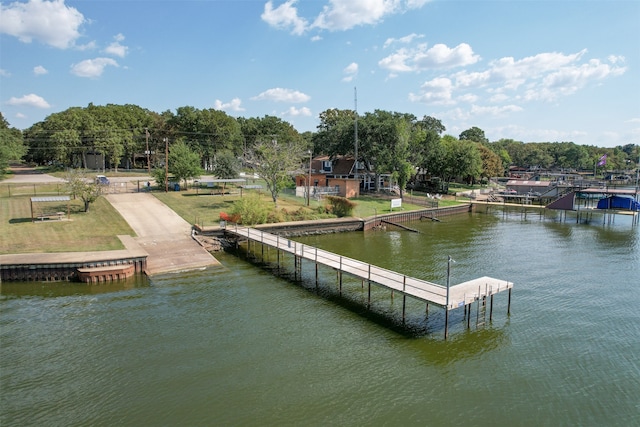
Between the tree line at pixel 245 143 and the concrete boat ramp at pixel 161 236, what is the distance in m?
9.59

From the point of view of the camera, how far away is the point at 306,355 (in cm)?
1770

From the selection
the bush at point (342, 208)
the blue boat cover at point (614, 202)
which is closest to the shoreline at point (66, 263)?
the bush at point (342, 208)

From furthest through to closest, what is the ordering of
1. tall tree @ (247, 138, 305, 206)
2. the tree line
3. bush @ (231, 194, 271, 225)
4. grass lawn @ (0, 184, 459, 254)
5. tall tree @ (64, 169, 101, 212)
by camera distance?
1. the tree line
2. tall tree @ (247, 138, 305, 206)
3. bush @ (231, 194, 271, 225)
4. tall tree @ (64, 169, 101, 212)
5. grass lawn @ (0, 184, 459, 254)

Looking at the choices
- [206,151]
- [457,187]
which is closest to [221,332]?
[206,151]

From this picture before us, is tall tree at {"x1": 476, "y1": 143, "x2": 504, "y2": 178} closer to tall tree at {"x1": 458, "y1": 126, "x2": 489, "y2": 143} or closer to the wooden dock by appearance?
tall tree at {"x1": 458, "y1": 126, "x2": 489, "y2": 143}

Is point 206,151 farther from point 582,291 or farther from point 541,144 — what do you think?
point 541,144

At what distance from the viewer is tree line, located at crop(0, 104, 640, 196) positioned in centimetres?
6031

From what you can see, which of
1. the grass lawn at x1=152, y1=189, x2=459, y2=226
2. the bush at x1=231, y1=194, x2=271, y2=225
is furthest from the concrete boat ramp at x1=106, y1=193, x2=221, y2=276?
the bush at x1=231, y1=194, x2=271, y2=225

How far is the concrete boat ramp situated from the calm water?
7.02 ft

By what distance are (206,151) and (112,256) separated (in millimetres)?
56600

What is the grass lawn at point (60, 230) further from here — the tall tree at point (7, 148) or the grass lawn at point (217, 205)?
the tall tree at point (7, 148)

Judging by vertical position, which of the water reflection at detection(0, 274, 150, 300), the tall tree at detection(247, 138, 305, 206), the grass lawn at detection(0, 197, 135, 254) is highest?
the tall tree at detection(247, 138, 305, 206)

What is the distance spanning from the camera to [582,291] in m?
26.1

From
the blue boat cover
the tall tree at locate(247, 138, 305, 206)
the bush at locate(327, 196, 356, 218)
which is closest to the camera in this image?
the bush at locate(327, 196, 356, 218)
